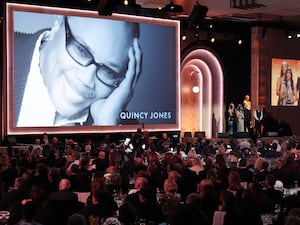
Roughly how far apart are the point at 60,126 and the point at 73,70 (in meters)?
1.94

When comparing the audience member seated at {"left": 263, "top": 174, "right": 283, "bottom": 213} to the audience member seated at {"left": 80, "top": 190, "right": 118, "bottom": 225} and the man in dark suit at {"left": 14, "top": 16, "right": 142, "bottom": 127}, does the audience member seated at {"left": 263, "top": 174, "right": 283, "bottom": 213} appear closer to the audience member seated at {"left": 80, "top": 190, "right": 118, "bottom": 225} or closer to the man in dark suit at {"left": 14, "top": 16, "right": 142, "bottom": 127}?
the audience member seated at {"left": 80, "top": 190, "right": 118, "bottom": 225}

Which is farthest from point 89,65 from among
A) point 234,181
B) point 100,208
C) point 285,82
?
point 100,208

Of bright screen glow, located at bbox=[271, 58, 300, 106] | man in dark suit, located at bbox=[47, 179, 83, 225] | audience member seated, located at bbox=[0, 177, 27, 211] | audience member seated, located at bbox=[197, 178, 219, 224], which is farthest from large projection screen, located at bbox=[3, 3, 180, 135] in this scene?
audience member seated, located at bbox=[197, 178, 219, 224]

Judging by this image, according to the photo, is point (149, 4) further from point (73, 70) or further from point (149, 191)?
point (149, 191)

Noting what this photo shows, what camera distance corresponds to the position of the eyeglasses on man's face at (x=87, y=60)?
20.8 meters

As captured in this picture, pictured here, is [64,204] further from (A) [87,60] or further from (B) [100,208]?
(A) [87,60]

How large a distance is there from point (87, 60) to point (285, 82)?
10.6 metres

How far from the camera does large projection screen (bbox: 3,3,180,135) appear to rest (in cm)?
1977

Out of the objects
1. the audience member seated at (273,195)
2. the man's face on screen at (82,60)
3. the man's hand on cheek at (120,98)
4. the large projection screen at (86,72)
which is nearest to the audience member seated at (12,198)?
the audience member seated at (273,195)

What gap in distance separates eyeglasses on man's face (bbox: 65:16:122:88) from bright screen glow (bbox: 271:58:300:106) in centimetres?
839

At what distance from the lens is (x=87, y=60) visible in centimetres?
2112

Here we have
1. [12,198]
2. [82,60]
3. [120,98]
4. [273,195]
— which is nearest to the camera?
[12,198]

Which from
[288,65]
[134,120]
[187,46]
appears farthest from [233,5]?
[288,65]

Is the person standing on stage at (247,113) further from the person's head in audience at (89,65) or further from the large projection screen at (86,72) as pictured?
the person's head in audience at (89,65)
